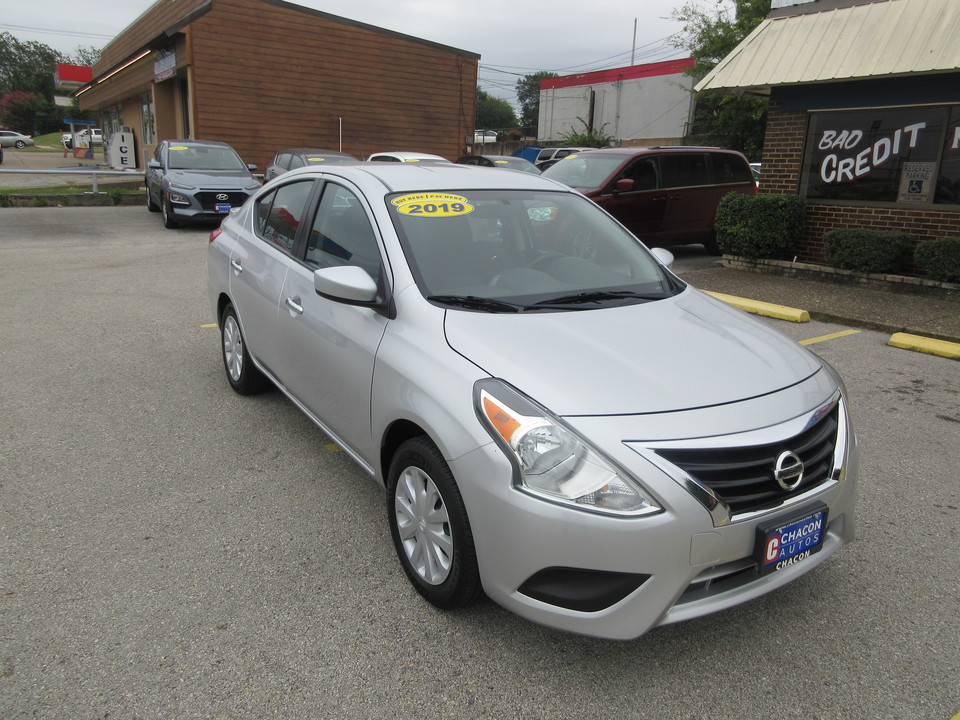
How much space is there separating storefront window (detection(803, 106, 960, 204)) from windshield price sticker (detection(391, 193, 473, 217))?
791 cm

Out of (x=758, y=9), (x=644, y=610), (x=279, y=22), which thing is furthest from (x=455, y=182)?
(x=758, y=9)

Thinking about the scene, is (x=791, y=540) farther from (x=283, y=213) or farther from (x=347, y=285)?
(x=283, y=213)

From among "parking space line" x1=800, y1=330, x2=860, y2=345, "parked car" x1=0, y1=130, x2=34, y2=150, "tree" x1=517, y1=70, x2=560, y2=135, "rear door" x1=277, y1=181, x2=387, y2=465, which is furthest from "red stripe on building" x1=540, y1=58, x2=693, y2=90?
"tree" x1=517, y1=70, x2=560, y2=135

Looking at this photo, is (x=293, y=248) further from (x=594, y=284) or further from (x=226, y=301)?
(x=594, y=284)

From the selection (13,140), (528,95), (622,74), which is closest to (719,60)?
(622,74)

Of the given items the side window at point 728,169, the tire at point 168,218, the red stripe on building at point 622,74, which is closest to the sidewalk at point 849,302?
the side window at point 728,169

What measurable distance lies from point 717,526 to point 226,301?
13.1 feet

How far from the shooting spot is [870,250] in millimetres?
9055

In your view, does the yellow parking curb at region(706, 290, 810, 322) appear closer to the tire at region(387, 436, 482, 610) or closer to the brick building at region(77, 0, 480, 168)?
the tire at region(387, 436, 482, 610)

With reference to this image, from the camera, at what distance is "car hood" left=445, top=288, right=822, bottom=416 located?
2.46 metres

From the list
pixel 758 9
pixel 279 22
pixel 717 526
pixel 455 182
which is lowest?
pixel 717 526

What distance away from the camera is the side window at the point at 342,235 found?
11.3 ft

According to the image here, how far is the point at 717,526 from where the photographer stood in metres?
2.28

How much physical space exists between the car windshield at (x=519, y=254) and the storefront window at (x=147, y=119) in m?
26.8
